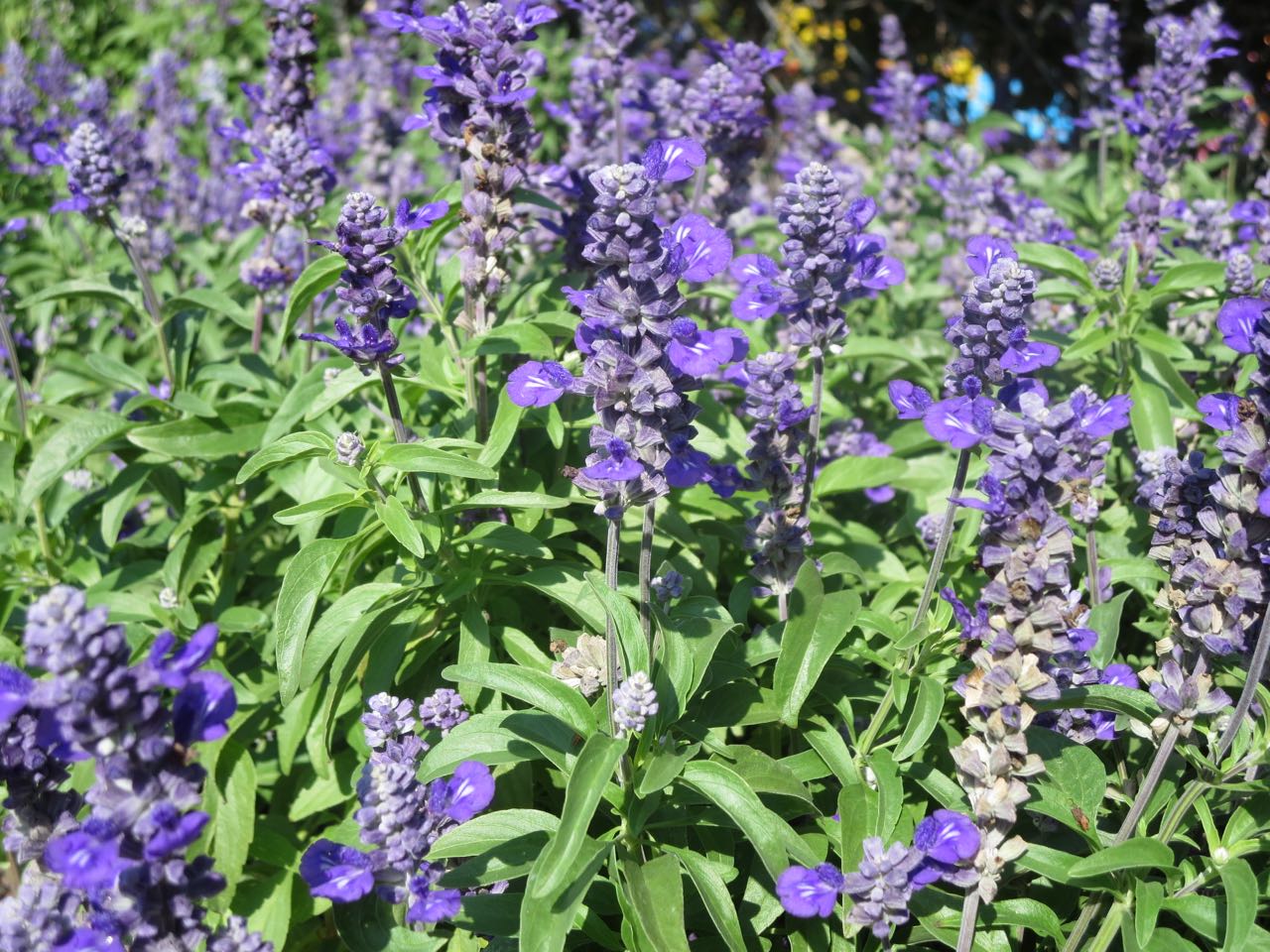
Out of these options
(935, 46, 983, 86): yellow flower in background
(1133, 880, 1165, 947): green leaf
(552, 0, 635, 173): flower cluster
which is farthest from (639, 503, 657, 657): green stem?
(935, 46, 983, 86): yellow flower in background

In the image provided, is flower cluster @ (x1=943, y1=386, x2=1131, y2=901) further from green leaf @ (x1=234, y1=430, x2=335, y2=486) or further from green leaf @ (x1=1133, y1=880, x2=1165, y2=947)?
green leaf @ (x1=234, y1=430, x2=335, y2=486)

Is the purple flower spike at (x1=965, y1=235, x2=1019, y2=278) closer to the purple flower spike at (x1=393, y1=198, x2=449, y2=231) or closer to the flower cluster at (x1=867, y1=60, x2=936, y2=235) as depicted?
the purple flower spike at (x1=393, y1=198, x2=449, y2=231)

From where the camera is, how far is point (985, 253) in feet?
10.9

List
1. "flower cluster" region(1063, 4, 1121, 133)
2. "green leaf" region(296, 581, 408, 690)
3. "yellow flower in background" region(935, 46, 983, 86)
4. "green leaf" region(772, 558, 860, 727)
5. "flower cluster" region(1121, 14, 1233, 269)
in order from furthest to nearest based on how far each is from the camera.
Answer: "yellow flower in background" region(935, 46, 983, 86) < "flower cluster" region(1063, 4, 1121, 133) < "flower cluster" region(1121, 14, 1233, 269) < "green leaf" region(296, 581, 408, 690) < "green leaf" region(772, 558, 860, 727)

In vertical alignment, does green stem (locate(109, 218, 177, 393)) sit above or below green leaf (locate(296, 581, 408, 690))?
above

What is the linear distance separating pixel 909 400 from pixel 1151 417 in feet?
6.56

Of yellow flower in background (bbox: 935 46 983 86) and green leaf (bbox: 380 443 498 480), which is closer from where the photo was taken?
green leaf (bbox: 380 443 498 480)

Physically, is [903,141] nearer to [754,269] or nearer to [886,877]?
[754,269]

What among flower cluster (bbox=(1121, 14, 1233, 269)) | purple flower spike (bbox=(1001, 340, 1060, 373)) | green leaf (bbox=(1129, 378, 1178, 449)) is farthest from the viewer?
flower cluster (bbox=(1121, 14, 1233, 269))

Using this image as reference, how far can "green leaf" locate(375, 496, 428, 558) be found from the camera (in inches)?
132

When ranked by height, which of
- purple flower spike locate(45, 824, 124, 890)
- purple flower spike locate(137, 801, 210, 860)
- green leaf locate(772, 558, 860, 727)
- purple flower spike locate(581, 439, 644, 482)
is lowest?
green leaf locate(772, 558, 860, 727)

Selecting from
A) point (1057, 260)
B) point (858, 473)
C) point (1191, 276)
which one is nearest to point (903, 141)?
point (1057, 260)

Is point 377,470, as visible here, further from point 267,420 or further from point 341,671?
point 267,420

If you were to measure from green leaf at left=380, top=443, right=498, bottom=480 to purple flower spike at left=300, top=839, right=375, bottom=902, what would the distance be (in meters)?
1.09
